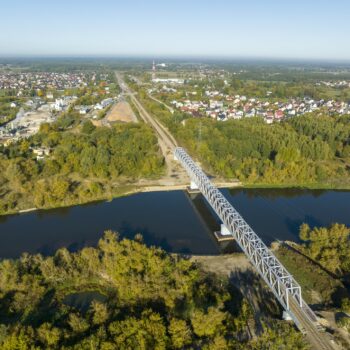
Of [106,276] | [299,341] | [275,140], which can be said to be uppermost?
[275,140]

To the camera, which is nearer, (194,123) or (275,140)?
(275,140)

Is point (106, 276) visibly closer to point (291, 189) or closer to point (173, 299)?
point (173, 299)

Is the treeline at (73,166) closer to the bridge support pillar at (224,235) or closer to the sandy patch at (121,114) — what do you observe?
the bridge support pillar at (224,235)

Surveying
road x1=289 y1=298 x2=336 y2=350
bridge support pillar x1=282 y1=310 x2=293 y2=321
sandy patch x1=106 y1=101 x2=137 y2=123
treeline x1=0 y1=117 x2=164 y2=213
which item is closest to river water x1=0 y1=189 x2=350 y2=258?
treeline x1=0 y1=117 x2=164 y2=213

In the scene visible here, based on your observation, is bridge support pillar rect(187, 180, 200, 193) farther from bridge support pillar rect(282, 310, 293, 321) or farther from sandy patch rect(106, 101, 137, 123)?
sandy patch rect(106, 101, 137, 123)

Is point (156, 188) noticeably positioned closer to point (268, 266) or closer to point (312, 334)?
point (268, 266)

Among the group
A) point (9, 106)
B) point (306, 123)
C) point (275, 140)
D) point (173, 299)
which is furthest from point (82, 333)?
point (9, 106)

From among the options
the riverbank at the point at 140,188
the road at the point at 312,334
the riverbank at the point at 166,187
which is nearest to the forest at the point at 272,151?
the riverbank at the point at 166,187
